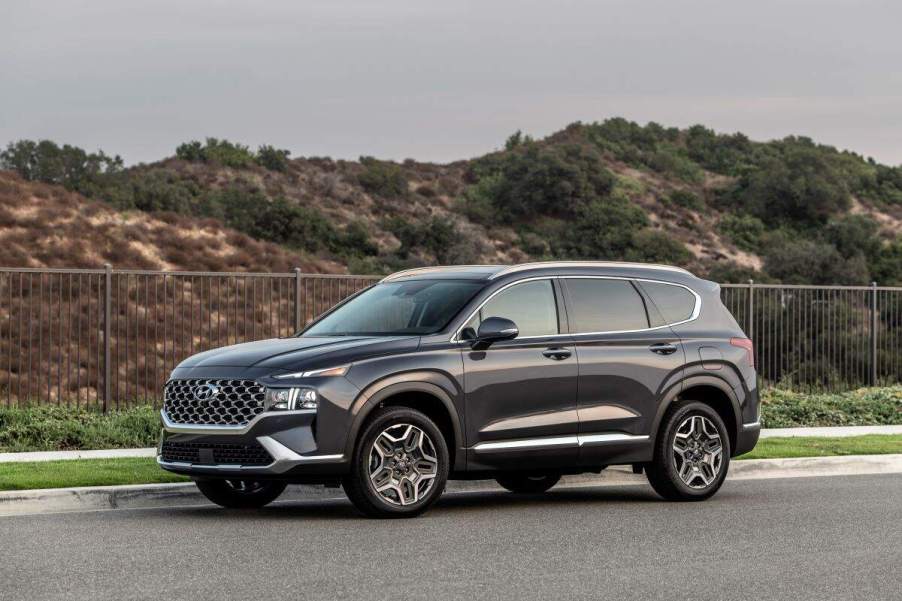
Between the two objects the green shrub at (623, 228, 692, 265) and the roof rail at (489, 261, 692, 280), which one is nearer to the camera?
the roof rail at (489, 261, 692, 280)

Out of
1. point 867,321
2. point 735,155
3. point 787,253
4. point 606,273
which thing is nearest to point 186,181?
point 787,253

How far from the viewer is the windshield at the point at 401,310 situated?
12234 mm

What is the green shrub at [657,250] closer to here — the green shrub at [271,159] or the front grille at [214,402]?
the green shrub at [271,159]

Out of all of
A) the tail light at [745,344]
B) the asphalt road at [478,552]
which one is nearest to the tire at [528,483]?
the asphalt road at [478,552]

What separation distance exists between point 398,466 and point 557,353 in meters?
1.83

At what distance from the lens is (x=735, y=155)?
9256 cm

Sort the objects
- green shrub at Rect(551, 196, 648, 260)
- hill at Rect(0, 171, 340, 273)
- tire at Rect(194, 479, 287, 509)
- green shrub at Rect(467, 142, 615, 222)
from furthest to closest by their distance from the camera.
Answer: green shrub at Rect(467, 142, 615, 222) < green shrub at Rect(551, 196, 648, 260) < hill at Rect(0, 171, 340, 273) < tire at Rect(194, 479, 287, 509)

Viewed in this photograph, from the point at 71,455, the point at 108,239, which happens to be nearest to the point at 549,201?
the point at 108,239

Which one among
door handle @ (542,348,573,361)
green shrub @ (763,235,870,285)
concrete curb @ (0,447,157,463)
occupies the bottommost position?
concrete curb @ (0,447,157,463)

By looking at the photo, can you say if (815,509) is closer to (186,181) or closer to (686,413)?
(686,413)

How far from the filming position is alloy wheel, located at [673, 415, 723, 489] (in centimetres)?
1315

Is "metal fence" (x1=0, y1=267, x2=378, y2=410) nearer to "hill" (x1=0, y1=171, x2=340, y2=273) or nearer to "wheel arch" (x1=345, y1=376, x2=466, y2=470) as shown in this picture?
"hill" (x1=0, y1=171, x2=340, y2=273)

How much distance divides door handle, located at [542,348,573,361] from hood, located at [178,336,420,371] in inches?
47.8

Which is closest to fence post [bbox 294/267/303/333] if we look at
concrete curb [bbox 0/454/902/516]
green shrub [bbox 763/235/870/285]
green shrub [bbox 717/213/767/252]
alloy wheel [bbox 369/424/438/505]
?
concrete curb [bbox 0/454/902/516]
